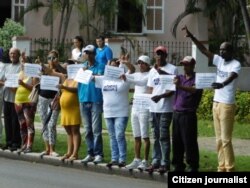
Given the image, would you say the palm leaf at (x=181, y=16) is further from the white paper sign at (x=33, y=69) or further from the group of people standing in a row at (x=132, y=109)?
the white paper sign at (x=33, y=69)

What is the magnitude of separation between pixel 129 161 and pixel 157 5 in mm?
18427

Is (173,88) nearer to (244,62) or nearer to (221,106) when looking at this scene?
(221,106)

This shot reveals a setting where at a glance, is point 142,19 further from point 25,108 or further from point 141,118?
point 141,118

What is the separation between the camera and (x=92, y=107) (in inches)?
567

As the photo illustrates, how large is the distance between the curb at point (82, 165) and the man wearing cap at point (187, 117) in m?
0.56

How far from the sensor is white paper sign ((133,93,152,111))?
43.9 feet

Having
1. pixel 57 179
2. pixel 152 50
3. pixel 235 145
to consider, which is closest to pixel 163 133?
pixel 57 179

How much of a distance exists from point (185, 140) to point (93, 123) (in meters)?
2.29

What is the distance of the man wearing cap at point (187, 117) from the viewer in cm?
1270

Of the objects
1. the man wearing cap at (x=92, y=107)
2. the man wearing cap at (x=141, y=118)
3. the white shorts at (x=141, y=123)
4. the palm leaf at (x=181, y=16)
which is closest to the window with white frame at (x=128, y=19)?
the palm leaf at (x=181, y=16)

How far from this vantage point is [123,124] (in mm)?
13906

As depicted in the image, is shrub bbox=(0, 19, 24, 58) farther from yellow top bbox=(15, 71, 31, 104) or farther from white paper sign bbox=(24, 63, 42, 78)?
white paper sign bbox=(24, 63, 42, 78)

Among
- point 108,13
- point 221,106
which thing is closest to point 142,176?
point 221,106

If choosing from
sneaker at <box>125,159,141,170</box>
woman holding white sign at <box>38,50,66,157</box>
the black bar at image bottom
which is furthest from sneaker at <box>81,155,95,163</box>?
the black bar at image bottom
